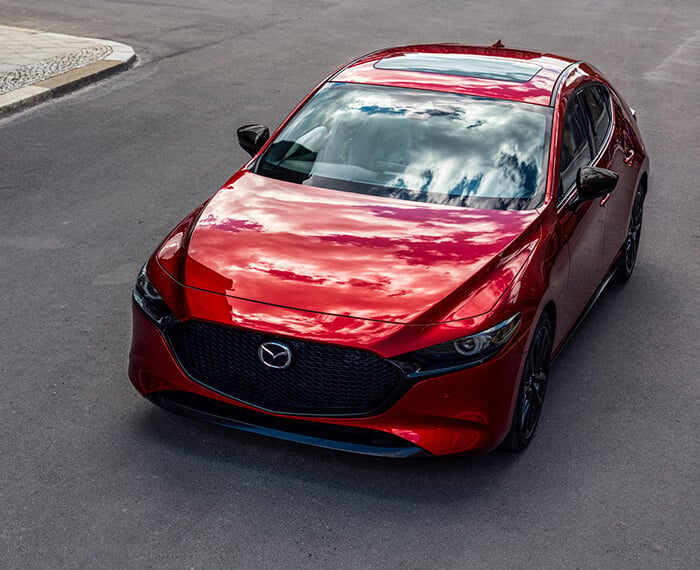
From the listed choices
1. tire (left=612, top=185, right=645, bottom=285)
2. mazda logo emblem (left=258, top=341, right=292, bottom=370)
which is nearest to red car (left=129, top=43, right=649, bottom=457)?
mazda logo emblem (left=258, top=341, right=292, bottom=370)

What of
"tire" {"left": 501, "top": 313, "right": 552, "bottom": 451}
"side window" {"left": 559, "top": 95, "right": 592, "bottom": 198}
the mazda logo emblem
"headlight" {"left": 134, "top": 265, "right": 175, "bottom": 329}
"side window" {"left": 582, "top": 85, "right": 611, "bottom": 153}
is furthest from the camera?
"side window" {"left": 582, "top": 85, "right": 611, "bottom": 153}

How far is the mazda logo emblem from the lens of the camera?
15.2 feet

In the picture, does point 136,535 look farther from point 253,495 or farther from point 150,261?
point 150,261

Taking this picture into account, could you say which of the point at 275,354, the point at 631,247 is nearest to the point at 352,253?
the point at 275,354

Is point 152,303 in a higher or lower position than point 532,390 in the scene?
higher

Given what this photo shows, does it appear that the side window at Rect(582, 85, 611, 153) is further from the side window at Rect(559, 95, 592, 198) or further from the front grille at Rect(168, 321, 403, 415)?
the front grille at Rect(168, 321, 403, 415)

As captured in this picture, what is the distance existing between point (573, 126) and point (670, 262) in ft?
7.20

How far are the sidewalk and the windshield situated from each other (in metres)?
6.39

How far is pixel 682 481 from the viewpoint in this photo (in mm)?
5102

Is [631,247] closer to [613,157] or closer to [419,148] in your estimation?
[613,157]

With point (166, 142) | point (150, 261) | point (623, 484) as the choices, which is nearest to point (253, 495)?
point (150, 261)

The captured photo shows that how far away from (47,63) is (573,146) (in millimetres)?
9417

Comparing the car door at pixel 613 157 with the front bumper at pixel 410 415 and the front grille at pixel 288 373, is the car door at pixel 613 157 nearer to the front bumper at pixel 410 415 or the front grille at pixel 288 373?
the front bumper at pixel 410 415

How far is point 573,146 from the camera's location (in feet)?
20.5
